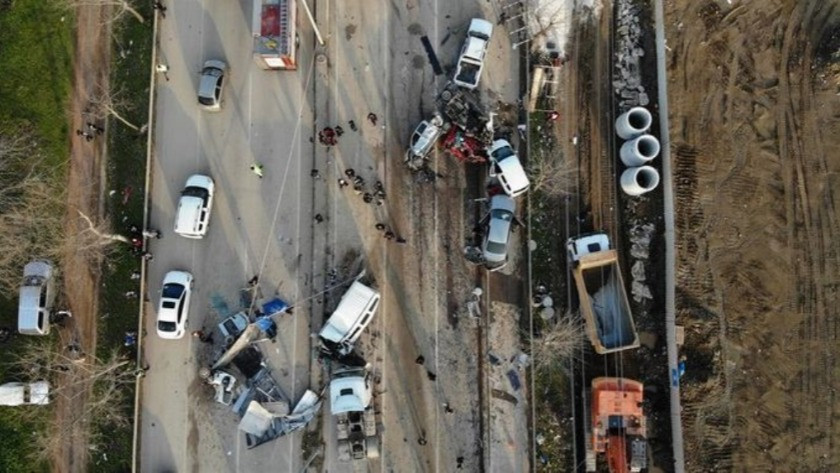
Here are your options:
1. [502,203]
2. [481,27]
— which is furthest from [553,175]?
[481,27]

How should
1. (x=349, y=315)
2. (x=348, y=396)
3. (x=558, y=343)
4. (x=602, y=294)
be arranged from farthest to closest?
1. (x=602, y=294)
2. (x=558, y=343)
3. (x=349, y=315)
4. (x=348, y=396)

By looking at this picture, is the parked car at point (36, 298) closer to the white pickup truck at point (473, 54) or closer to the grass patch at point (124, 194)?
the grass patch at point (124, 194)

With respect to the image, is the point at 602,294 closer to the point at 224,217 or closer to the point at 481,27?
the point at 481,27

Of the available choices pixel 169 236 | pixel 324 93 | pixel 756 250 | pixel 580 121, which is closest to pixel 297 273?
pixel 169 236

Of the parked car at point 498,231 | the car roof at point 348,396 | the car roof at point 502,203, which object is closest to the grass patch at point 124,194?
the car roof at point 348,396

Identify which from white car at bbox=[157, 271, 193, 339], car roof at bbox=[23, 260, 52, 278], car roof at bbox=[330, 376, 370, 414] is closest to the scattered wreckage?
car roof at bbox=[330, 376, 370, 414]

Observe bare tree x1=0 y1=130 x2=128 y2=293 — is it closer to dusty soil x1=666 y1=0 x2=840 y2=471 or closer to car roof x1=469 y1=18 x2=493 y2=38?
Result: car roof x1=469 y1=18 x2=493 y2=38

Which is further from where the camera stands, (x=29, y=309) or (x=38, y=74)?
(x=38, y=74)
